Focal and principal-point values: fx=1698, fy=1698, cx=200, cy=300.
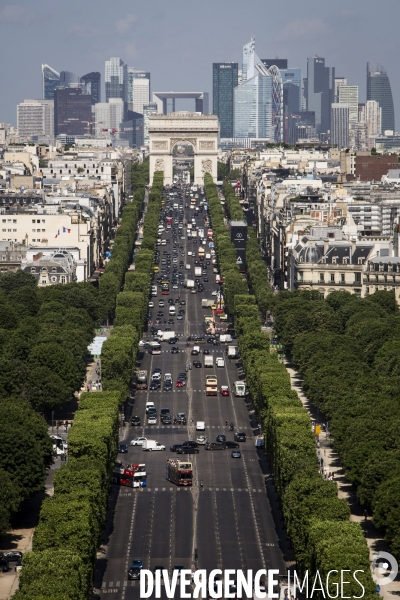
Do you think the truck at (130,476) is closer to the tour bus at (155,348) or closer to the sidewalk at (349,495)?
the sidewalk at (349,495)

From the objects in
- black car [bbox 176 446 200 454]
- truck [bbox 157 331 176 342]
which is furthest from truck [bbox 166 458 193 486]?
truck [bbox 157 331 176 342]

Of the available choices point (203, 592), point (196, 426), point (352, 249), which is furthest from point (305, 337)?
point (203, 592)

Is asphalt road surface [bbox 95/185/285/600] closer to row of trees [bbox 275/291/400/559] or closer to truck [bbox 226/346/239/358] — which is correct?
row of trees [bbox 275/291/400/559]

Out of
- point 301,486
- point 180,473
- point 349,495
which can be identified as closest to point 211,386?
point 180,473

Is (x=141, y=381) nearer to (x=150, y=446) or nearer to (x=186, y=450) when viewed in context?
(x=150, y=446)

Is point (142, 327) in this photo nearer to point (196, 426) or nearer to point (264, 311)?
point (264, 311)

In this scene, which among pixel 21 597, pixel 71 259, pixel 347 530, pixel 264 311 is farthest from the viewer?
pixel 71 259

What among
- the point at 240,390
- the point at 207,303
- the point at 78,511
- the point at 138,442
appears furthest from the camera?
the point at 207,303
